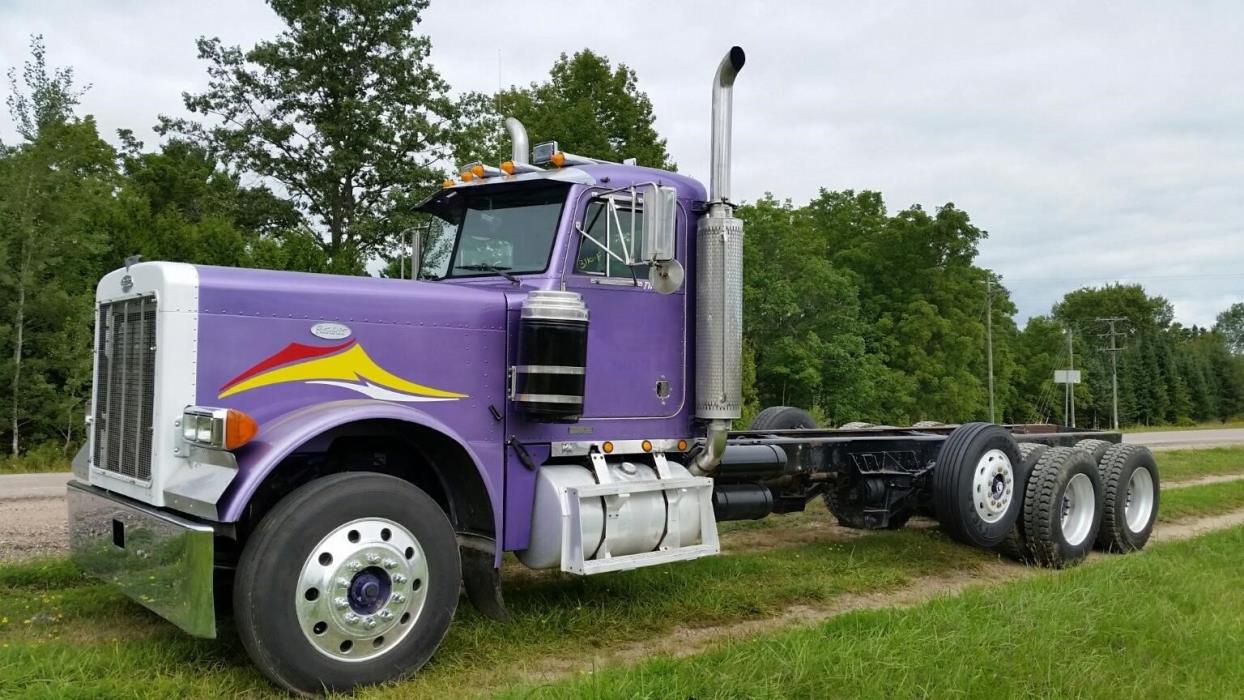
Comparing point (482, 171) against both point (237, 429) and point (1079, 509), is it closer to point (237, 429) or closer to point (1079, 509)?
point (237, 429)

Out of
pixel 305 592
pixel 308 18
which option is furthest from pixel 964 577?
pixel 308 18

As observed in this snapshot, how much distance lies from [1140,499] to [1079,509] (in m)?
1.20

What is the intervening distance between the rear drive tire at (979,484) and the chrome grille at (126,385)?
5518 mm

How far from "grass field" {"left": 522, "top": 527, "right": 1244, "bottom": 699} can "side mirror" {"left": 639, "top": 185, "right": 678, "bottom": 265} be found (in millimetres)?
2098

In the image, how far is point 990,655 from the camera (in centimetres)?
456

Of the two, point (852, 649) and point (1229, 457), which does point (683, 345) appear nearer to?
point (852, 649)

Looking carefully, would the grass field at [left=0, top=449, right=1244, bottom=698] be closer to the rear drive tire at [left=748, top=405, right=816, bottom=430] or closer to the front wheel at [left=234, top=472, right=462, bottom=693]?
the front wheel at [left=234, top=472, right=462, bottom=693]

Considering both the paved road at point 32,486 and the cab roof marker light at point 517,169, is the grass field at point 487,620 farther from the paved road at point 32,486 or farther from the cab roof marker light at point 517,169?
the paved road at point 32,486

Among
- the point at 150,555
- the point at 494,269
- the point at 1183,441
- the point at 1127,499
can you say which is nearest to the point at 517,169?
the point at 494,269

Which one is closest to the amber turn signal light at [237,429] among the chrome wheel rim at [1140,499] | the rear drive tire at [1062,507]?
the rear drive tire at [1062,507]

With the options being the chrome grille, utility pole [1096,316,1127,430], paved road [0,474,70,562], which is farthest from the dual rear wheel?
utility pole [1096,316,1127,430]

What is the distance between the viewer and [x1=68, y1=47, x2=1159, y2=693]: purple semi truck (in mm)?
4098

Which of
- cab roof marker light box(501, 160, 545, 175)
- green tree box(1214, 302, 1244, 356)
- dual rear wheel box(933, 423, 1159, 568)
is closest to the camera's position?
cab roof marker light box(501, 160, 545, 175)

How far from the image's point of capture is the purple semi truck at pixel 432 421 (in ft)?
13.4
